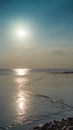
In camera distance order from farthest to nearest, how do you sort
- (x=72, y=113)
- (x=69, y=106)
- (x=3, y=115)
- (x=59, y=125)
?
(x=69, y=106)
(x=72, y=113)
(x=3, y=115)
(x=59, y=125)

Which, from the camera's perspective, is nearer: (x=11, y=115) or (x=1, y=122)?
(x=1, y=122)

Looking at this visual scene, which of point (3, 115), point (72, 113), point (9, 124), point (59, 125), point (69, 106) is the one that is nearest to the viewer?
point (59, 125)

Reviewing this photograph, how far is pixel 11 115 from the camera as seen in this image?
24062 mm

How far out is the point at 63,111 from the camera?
26.6 m

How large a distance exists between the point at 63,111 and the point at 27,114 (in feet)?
15.4

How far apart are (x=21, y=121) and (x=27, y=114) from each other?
119 inches

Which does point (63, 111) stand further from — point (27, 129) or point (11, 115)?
point (27, 129)

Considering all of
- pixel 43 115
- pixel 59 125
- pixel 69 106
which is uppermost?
pixel 69 106

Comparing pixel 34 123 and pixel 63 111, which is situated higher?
pixel 63 111

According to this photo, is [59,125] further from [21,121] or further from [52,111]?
[52,111]

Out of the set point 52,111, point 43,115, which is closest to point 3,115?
point 43,115

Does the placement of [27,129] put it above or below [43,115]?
Answer: below

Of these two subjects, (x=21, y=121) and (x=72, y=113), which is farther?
(x=72, y=113)

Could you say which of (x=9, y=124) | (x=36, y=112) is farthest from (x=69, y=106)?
(x=9, y=124)
